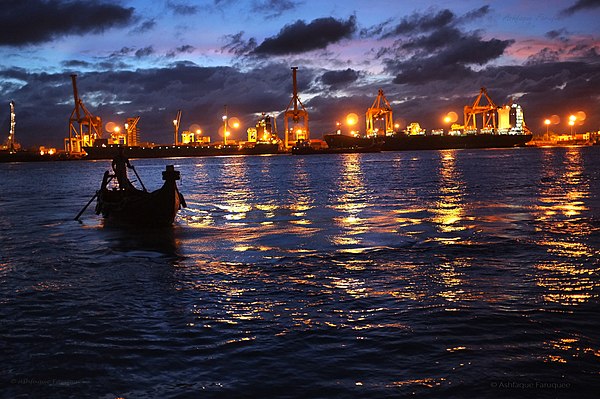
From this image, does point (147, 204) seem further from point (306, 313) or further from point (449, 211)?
point (306, 313)

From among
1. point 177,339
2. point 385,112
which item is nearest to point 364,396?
point 177,339

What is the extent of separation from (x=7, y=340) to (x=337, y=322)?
15.2 feet

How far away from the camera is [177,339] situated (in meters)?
7.40

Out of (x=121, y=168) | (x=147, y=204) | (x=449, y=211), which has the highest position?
(x=121, y=168)

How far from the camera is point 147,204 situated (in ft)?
65.3

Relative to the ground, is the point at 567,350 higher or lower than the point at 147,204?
lower

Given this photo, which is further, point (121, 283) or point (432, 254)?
point (432, 254)

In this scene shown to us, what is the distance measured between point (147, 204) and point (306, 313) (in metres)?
12.9

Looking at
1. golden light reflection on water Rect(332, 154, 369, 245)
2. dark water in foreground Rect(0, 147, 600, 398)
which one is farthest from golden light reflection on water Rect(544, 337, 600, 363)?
golden light reflection on water Rect(332, 154, 369, 245)

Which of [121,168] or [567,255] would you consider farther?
[121,168]

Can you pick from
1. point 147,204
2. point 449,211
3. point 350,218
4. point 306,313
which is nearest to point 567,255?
point 306,313

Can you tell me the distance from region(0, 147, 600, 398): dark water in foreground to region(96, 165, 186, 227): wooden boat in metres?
1.84

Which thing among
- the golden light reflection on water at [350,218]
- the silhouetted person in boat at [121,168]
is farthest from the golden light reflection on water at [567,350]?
the silhouetted person in boat at [121,168]

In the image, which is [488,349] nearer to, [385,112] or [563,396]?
[563,396]
